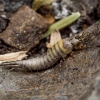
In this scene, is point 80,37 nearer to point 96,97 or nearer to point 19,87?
point 19,87

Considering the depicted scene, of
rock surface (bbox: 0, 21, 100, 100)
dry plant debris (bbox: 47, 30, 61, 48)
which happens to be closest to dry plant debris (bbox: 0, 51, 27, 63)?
rock surface (bbox: 0, 21, 100, 100)

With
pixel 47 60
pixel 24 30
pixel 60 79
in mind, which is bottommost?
pixel 60 79

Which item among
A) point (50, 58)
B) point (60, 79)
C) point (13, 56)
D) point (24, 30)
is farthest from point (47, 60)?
point (24, 30)

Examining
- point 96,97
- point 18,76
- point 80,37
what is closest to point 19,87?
point 18,76

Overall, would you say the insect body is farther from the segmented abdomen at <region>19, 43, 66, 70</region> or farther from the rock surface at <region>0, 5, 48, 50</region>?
the rock surface at <region>0, 5, 48, 50</region>

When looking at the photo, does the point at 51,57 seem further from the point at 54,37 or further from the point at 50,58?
the point at 54,37
